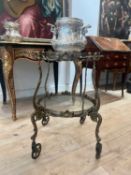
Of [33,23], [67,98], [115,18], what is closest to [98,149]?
[67,98]

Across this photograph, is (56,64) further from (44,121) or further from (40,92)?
(44,121)

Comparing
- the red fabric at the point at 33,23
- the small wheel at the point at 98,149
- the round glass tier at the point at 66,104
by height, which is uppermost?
the red fabric at the point at 33,23

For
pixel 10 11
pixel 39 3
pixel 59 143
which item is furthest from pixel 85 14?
pixel 59 143

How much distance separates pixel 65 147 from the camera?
140 centimetres

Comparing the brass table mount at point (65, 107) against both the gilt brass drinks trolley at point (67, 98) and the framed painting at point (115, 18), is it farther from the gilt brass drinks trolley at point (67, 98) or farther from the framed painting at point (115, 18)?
the framed painting at point (115, 18)

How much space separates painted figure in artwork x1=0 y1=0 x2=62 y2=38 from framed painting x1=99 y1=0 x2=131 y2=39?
0.94 meters

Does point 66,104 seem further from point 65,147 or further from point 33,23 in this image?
point 33,23

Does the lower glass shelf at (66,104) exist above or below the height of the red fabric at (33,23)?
below

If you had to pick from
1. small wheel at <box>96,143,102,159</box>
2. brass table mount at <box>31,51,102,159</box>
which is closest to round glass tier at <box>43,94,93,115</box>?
brass table mount at <box>31,51,102,159</box>

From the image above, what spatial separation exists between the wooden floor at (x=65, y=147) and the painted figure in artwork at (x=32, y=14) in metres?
1.07

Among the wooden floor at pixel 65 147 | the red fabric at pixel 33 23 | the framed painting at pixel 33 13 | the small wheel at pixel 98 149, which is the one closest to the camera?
the wooden floor at pixel 65 147

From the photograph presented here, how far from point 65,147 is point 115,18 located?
274 cm

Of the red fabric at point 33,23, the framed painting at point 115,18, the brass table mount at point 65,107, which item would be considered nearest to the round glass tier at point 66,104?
the brass table mount at point 65,107

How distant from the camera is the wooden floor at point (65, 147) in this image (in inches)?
45.8
